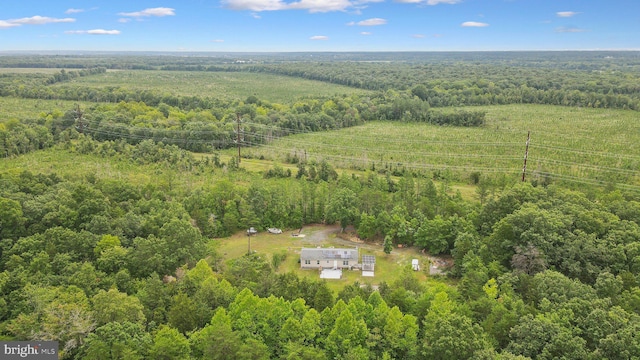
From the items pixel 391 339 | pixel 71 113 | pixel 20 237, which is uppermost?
pixel 71 113

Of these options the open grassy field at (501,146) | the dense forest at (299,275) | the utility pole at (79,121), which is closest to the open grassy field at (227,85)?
the open grassy field at (501,146)

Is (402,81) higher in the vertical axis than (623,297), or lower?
higher

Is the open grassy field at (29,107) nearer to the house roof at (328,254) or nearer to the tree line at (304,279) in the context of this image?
the tree line at (304,279)

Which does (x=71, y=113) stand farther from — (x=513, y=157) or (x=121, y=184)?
(x=513, y=157)

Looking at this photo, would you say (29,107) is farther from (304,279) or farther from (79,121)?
(304,279)

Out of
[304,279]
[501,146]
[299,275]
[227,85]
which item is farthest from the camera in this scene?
[227,85]

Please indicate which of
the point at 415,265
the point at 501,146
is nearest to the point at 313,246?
the point at 415,265

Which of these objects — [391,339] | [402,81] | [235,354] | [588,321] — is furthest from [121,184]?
[402,81]
